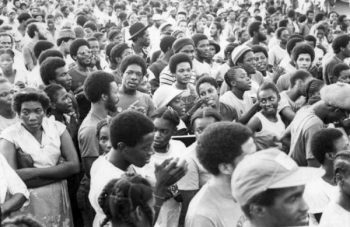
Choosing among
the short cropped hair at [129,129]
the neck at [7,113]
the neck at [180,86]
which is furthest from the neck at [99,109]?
the neck at [180,86]

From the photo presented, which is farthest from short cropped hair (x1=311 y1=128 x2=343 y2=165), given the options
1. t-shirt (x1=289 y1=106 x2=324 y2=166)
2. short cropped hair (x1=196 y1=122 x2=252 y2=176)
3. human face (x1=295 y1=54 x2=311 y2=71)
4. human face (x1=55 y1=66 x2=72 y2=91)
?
human face (x1=295 y1=54 x2=311 y2=71)

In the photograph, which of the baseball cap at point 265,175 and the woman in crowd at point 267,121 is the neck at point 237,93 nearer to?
the woman in crowd at point 267,121

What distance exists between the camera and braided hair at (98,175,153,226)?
9.75 feet

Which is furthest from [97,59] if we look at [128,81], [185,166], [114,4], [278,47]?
[114,4]

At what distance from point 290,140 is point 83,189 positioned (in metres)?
1.93

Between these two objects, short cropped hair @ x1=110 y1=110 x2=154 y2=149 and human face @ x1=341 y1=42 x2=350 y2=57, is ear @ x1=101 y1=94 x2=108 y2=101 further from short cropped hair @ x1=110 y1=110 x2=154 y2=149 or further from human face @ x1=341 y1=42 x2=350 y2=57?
human face @ x1=341 y1=42 x2=350 y2=57

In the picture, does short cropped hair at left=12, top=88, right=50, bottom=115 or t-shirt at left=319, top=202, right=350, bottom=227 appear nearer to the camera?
t-shirt at left=319, top=202, right=350, bottom=227

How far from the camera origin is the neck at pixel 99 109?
18.2 feet

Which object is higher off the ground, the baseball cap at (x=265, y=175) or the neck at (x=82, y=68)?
the baseball cap at (x=265, y=175)

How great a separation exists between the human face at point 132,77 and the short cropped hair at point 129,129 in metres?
2.51

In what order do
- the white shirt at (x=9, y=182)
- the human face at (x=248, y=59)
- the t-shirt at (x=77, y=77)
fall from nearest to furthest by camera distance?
the white shirt at (x=9, y=182) → the t-shirt at (x=77, y=77) → the human face at (x=248, y=59)

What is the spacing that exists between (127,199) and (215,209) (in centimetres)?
53

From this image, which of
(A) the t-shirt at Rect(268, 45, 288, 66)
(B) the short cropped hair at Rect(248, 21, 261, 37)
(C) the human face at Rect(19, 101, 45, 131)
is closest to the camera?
(C) the human face at Rect(19, 101, 45, 131)

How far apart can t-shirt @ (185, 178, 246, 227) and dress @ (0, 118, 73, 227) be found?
1762 mm
